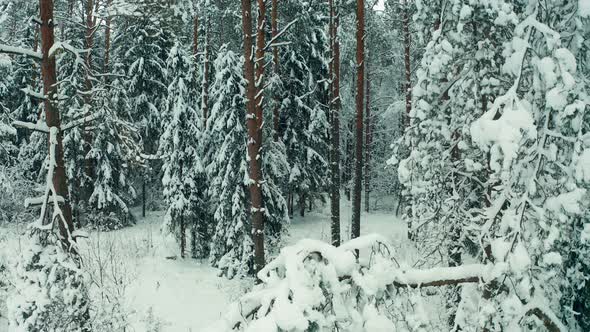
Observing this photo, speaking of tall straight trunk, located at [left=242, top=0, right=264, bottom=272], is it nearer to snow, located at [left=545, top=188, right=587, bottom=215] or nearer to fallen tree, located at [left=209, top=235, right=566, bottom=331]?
snow, located at [left=545, top=188, right=587, bottom=215]

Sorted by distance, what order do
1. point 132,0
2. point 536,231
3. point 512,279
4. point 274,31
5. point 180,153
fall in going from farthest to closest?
point 180,153, point 274,31, point 132,0, point 536,231, point 512,279

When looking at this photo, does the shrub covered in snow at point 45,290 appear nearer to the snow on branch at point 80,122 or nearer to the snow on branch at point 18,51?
the snow on branch at point 80,122

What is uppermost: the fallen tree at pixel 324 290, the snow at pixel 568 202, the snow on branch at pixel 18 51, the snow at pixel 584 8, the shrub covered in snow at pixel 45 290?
the snow on branch at pixel 18 51

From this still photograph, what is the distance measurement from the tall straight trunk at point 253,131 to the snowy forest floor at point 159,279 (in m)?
3.29

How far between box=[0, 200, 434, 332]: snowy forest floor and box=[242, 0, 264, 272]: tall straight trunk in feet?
10.8

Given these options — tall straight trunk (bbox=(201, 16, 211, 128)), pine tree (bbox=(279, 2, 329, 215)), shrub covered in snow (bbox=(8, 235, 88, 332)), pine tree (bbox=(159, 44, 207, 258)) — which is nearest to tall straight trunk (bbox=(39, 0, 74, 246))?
shrub covered in snow (bbox=(8, 235, 88, 332))

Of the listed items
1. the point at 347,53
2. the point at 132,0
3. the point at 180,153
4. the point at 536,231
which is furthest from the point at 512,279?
the point at 347,53

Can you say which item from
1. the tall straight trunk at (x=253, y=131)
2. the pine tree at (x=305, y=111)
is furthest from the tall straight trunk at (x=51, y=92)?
the pine tree at (x=305, y=111)

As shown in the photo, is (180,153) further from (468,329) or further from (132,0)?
(468,329)

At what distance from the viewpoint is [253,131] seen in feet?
34.3

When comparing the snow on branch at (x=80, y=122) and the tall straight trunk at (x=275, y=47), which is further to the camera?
the tall straight trunk at (x=275, y=47)

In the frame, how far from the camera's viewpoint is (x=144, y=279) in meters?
15.3

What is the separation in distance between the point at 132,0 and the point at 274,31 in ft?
25.3

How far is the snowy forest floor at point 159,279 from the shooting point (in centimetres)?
1173
